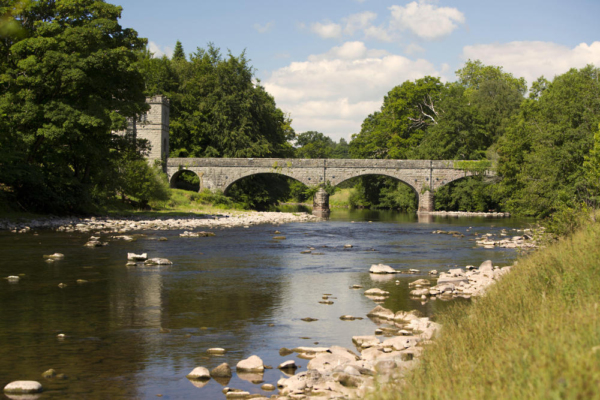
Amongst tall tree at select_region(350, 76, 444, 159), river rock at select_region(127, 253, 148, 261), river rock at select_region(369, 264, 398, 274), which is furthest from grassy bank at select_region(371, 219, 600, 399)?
tall tree at select_region(350, 76, 444, 159)

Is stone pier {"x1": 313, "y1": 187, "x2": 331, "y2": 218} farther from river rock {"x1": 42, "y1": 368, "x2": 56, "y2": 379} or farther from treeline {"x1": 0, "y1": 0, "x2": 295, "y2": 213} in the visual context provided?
river rock {"x1": 42, "y1": 368, "x2": 56, "y2": 379}

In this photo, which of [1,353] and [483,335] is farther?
[1,353]

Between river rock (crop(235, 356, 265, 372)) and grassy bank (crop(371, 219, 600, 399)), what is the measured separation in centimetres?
202

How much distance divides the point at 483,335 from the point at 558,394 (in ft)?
7.84

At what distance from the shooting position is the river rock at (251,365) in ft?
21.5

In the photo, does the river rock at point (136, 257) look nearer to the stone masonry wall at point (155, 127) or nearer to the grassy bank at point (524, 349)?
the grassy bank at point (524, 349)

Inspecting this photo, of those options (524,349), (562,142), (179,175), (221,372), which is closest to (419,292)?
(221,372)

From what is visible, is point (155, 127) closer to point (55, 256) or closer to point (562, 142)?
point (562, 142)

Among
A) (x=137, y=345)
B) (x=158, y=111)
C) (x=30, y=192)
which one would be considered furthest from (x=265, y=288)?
(x=158, y=111)

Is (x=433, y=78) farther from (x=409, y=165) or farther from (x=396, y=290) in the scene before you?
(x=396, y=290)

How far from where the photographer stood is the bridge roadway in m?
47.5

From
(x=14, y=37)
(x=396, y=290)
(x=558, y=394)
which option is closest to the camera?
(x=558, y=394)

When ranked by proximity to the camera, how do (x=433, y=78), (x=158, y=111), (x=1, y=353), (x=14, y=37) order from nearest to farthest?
(x=1, y=353) → (x=14, y=37) → (x=158, y=111) → (x=433, y=78)

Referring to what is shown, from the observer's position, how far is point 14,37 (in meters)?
25.1
